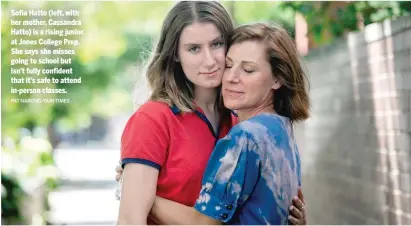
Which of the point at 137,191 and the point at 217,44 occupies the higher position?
the point at 217,44

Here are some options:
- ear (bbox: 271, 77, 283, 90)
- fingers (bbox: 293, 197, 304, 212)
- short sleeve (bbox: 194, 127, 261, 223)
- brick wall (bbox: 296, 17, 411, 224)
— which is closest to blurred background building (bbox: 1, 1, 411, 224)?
brick wall (bbox: 296, 17, 411, 224)

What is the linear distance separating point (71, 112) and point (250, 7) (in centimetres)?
411

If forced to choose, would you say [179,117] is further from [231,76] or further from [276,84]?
[276,84]

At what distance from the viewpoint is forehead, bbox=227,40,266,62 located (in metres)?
2.54

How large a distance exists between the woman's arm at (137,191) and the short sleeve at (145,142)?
3 centimetres

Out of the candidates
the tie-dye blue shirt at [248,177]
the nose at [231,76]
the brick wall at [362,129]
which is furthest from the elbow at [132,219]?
the brick wall at [362,129]

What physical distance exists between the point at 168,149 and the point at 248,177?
0.38 metres

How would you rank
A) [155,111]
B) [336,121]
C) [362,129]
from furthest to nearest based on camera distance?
[336,121]
[362,129]
[155,111]

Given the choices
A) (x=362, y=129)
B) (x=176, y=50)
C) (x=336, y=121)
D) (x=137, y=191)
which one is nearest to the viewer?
(x=137, y=191)

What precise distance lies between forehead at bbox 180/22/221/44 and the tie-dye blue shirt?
1.36ft

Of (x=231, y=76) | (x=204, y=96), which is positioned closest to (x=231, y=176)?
(x=231, y=76)

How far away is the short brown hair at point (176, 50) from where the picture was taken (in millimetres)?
2721

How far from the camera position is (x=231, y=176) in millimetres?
2330

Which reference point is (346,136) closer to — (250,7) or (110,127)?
(250,7)
